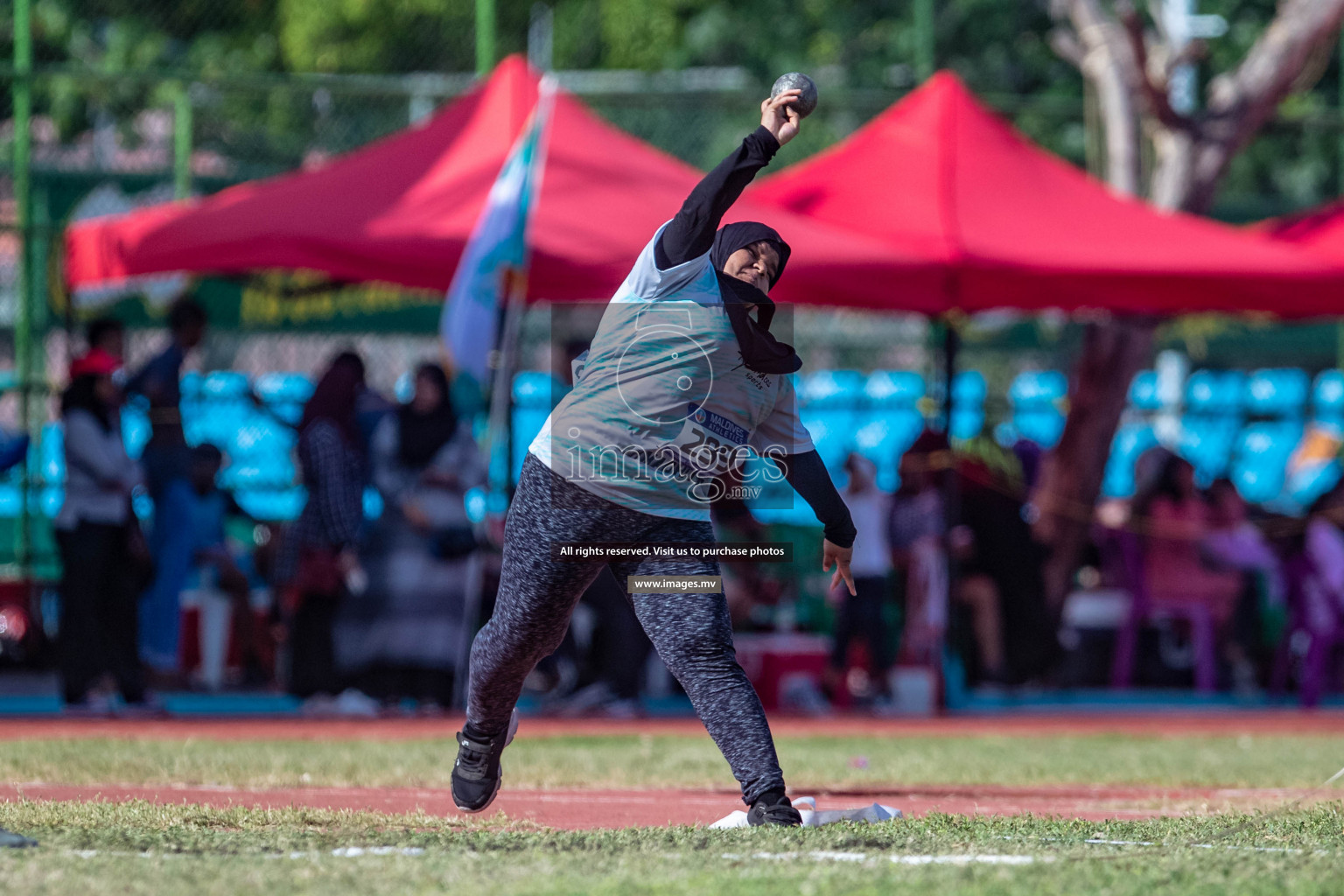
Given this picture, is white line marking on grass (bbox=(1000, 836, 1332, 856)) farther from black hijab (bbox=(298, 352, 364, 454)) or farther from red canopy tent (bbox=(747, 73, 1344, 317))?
black hijab (bbox=(298, 352, 364, 454))

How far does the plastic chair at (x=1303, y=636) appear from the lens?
12570 mm

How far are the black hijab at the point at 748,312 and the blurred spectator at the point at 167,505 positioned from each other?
6.61m

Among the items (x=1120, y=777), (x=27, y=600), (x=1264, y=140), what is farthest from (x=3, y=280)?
(x=1264, y=140)

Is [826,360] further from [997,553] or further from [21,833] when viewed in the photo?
[21,833]

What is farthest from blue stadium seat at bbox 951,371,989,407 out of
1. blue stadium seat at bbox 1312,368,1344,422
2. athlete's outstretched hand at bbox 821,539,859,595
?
athlete's outstretched hand at bbox 821,539,859,595

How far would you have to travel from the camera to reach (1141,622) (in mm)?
13156

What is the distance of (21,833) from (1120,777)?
4.86 metres

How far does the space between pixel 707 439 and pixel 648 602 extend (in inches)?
18.5

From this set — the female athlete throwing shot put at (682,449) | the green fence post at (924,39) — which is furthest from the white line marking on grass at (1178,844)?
the green fence post at (924,39)

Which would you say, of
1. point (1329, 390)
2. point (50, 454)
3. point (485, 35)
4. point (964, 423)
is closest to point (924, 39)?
point (485, 35)

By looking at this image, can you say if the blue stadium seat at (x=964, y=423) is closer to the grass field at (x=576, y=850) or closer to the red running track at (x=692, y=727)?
the red running track at (x=692, y=727)

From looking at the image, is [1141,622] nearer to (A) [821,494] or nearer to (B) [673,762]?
(B) [673,762]

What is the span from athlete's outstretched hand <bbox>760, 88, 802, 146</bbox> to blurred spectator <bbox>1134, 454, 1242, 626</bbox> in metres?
8.62

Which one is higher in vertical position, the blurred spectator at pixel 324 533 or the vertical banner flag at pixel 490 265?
the vertical banner flag at pixel 490 265
